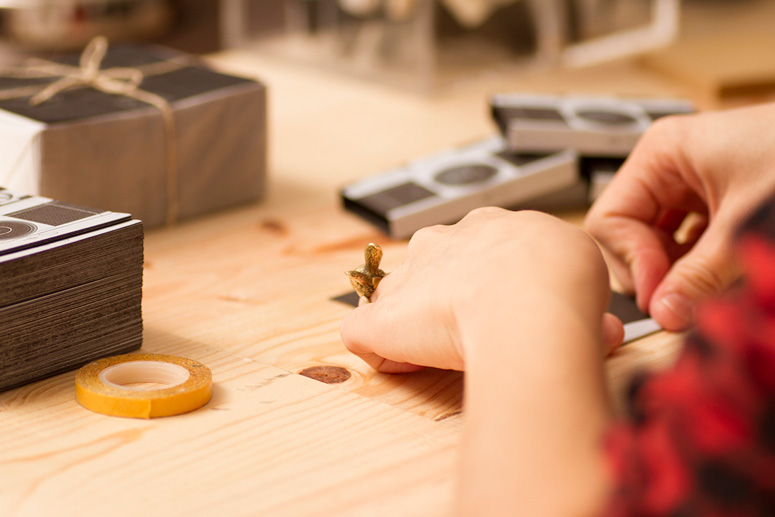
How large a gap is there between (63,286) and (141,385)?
0.08 meters

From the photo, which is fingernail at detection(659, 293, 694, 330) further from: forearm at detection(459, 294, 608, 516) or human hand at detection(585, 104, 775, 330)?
forearm at detection(459, 294, 608, 516)

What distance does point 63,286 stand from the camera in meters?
0.52

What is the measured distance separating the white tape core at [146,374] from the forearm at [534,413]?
0.70 ft

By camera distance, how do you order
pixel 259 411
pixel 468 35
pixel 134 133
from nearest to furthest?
pixel 259 411 → pixel 134 133 → pixel 468 35

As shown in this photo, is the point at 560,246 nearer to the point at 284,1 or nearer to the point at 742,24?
the point at 284,1

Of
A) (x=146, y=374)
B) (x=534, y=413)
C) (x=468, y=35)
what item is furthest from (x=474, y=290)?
(x=468, y=35)

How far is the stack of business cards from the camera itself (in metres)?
0.50

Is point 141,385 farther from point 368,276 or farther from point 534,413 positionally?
point 534,413

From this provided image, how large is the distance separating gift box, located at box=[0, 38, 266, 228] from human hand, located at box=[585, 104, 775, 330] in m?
0.36

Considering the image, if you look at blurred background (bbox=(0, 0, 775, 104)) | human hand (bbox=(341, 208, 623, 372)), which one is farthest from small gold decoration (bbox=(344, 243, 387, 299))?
blurred background (bbox=(0, 0, 775, 104))

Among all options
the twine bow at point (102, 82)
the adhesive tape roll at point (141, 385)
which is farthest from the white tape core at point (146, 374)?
the twine bow at point (102, 82)

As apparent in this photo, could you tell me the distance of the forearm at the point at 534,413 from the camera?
13.1 inches

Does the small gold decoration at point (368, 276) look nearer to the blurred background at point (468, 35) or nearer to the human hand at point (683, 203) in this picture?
the human hand at point (683, 203)

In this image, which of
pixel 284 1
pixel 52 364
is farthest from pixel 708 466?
pixel 284 1
